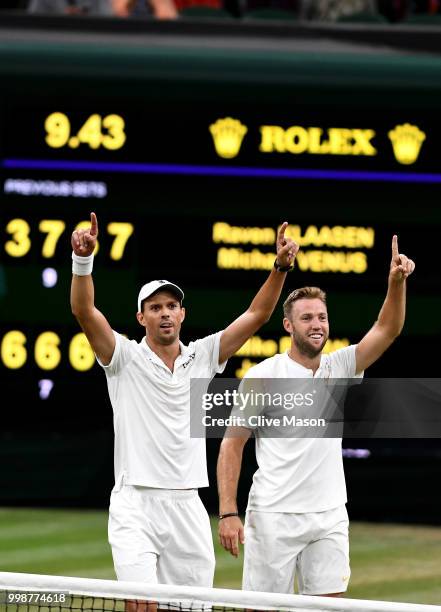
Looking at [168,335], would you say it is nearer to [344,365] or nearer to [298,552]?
[344,365]

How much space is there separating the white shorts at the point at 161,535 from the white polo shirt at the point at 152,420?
60 mm

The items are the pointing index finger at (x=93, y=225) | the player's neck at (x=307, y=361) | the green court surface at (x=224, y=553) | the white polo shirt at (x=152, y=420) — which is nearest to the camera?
the pointing index finger at (x=93, y=225)

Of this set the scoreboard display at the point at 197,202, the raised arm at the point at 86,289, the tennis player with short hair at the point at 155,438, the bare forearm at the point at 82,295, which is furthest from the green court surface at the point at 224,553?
the bare forearm at the point at 82,295

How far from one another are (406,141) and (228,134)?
131 centimetres

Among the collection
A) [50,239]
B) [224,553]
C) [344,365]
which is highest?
[50,239]

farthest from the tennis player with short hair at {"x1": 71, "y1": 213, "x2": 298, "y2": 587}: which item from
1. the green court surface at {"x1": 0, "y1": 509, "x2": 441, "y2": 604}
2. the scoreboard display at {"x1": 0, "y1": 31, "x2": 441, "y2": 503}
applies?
the scoreboard display at {"x1": 0, "y1": 31, "x2": 441, "y2": 503}

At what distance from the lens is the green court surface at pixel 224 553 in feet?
32.6

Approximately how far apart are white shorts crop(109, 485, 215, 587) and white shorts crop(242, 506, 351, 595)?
212 mm

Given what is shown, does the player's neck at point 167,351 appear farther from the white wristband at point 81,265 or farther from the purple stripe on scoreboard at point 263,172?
the purple stripe on scoreboard at point 263,172

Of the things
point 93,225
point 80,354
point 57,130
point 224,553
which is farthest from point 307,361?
point 57,130

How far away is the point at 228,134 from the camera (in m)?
12.1

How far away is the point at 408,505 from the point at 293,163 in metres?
2.88

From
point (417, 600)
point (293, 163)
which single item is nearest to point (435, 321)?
point (293, 163)

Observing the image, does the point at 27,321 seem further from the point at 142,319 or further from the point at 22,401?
the point at 142,319
